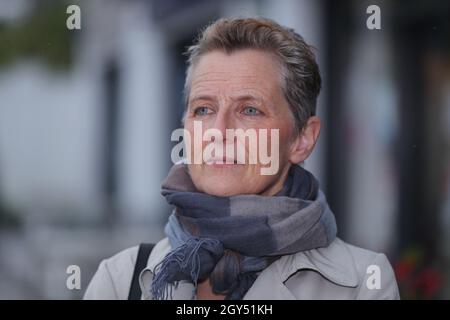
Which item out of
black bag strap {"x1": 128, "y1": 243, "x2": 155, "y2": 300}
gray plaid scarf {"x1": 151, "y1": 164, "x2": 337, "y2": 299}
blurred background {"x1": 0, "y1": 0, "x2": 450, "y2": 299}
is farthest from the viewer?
blurred background {"x1": 0, "y1": 0, "x2": 450, "y2": 299}

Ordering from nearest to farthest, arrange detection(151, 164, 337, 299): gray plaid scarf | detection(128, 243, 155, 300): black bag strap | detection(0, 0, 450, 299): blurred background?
detection(151, 164, 337, 299): gray plaid scarf
detection(128, 243, 155, 300): black bag strap
detection(0, 0, 450, 299): blurred background

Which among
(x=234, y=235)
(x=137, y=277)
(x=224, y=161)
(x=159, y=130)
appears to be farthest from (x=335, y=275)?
(x=159, y=130)

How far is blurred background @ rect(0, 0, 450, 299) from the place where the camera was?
4109 mm

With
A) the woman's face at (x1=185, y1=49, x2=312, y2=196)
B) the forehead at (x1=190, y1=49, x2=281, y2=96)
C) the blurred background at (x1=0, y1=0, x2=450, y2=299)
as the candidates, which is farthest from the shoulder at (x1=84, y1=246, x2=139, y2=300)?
the blurred background at (x1=0, y1=0, x2=450, y2=299)

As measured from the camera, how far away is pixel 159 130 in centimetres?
384

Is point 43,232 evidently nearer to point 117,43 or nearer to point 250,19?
point 117,43

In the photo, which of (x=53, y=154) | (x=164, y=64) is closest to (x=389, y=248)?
(x=164, y=64)

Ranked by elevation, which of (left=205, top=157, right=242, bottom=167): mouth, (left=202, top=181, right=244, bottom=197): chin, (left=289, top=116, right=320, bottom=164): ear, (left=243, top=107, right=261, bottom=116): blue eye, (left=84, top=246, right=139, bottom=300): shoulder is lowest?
(left=84, top=246, right=139, bottom=300): shoulder

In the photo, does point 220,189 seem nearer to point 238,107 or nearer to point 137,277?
point 238,107

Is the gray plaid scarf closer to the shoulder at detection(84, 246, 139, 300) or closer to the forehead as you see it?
the shoulder at detection(84, 246, 139, 300)

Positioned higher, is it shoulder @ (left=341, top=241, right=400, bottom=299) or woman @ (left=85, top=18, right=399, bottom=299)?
woman @ (left=85, top=18, right=399, bottom=299)

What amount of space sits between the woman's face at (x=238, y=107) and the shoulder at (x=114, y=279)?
288 millimetres

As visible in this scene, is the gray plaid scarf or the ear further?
the ear

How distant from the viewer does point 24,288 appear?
3953mm
